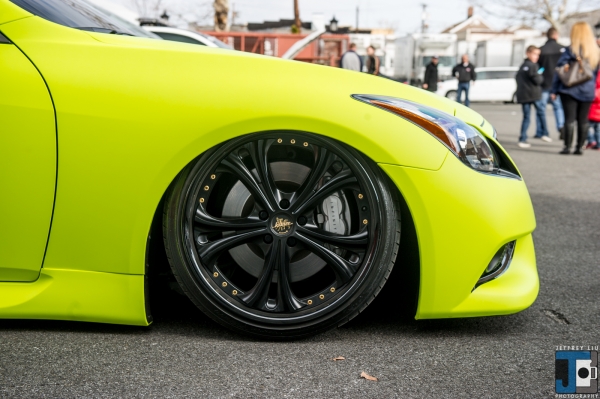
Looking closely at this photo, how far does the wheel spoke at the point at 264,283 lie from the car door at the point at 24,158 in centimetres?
74

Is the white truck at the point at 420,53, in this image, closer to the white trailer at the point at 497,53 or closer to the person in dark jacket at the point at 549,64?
the white trailer at the point at 497,53

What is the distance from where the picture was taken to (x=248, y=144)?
8.52 feet

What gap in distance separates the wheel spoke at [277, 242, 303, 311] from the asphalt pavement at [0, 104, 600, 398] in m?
0.15

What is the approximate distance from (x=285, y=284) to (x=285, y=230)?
0.19 m

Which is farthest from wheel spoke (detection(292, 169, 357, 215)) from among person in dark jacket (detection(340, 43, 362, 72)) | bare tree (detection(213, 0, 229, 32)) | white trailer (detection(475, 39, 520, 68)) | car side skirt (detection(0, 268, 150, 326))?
white trailer (detection(475, 39, 520, 68))

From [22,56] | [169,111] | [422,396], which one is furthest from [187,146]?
[422,396]

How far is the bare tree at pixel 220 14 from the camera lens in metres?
30.2

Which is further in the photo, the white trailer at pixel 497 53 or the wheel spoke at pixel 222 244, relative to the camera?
the white trailer at pixel 497 53

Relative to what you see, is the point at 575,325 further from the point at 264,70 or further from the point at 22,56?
the point at 22,56

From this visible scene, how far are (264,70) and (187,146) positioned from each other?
38cm

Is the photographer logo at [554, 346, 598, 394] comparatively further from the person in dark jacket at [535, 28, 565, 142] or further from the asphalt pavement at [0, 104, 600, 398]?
the person in dark jacket at [535, 28, 565, 142]

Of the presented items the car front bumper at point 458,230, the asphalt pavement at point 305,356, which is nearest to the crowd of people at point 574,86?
the asphalt pavement at point 305,356

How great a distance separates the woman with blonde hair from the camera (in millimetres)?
9516

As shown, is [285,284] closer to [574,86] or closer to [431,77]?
[574,86]
